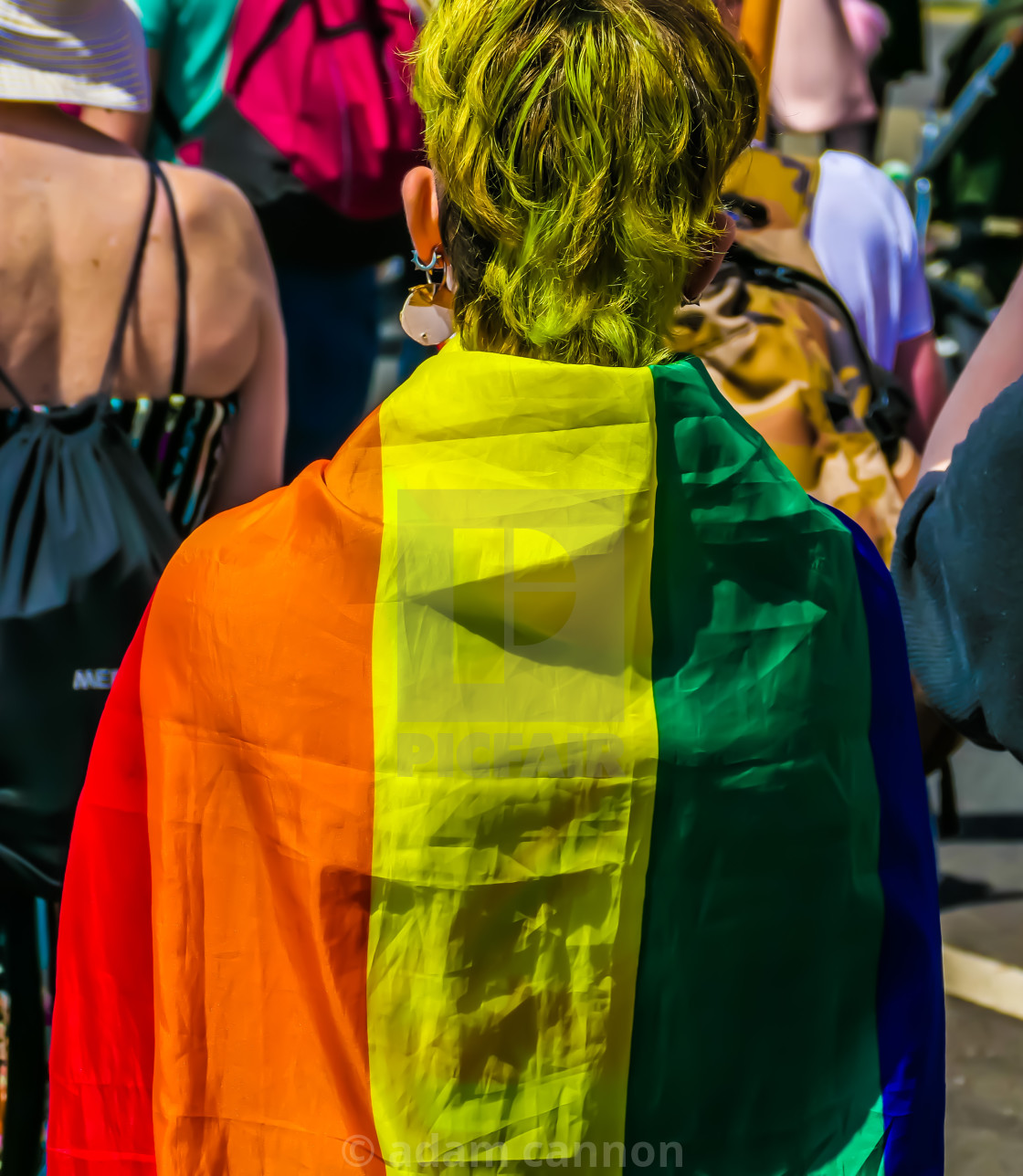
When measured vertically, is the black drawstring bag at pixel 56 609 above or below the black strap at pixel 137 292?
below

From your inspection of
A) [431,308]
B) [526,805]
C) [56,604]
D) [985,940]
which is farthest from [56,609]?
[985,940]

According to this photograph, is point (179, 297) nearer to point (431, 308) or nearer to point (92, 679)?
point (92, 679)

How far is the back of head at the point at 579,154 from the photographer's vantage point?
1.11 metres

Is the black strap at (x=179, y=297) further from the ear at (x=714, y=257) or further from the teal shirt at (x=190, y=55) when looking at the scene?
the ear at (x=714, y=257)

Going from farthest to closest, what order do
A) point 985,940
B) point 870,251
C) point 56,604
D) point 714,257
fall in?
point 985,940, point 870,251, point 56,604, point 714,257

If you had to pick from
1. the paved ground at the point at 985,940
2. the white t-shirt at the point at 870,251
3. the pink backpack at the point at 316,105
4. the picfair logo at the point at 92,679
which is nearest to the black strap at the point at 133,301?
the picfair logo at the point at 92,679

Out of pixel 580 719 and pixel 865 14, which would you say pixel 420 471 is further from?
pixel 865 14

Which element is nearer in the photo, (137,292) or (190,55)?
(137,292)

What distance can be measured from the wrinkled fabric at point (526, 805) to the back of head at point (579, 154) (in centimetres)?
6

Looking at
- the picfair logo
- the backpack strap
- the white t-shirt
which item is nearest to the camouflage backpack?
the white t-shirt

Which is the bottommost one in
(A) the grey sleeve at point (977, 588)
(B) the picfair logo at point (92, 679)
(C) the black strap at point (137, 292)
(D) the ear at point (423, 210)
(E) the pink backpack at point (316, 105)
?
(B) the picfair logo at point (92, 679)

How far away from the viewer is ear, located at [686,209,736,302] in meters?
1.22

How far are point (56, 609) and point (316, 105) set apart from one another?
4.34 feet

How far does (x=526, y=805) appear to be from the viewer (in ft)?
3.73
